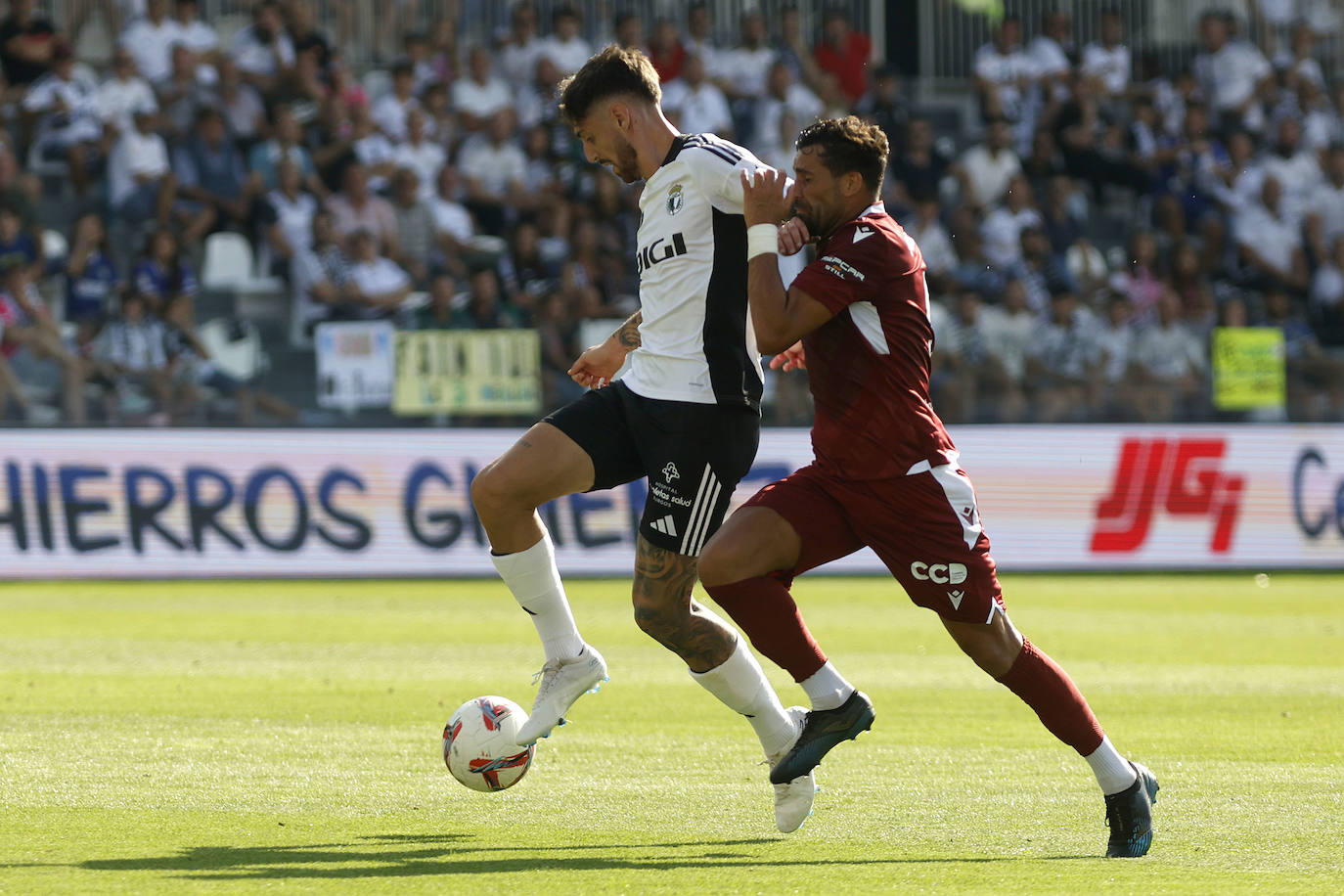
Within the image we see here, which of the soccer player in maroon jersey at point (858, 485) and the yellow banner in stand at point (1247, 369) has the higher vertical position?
the soccer player in maroon jersey at point (858, 485)

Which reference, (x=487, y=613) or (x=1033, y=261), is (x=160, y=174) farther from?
(x=1033, y=261)

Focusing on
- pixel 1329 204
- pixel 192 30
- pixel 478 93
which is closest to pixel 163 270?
pixel 192 30

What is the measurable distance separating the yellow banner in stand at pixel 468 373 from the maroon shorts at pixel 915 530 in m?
9.97

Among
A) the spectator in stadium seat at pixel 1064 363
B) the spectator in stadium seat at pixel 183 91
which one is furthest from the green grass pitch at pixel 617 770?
the spectator in stadium seat at pixel 183 91

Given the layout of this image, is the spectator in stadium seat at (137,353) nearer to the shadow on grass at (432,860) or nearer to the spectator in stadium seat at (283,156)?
the spectator in stadium seat at (283,156)

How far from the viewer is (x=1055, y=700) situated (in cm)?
523

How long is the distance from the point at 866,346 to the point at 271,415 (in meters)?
10.5

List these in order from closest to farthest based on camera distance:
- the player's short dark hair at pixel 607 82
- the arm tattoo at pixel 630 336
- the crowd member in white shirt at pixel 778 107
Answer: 1. the player's short dark hair at pixel 607 82
2. the arm tattoo at pixel 630 336
3. the crowd member in white shirt at pixel 778 107

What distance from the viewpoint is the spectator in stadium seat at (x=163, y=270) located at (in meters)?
15.9

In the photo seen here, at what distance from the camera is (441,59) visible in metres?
19.3

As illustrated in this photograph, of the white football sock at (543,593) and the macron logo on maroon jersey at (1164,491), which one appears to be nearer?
the white football sock at (543,593)

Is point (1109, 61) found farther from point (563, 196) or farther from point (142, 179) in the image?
point (142, 179)

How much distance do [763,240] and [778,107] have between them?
14.3 m

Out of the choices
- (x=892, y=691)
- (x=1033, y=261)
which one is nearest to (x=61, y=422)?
(x=892, y=691)
